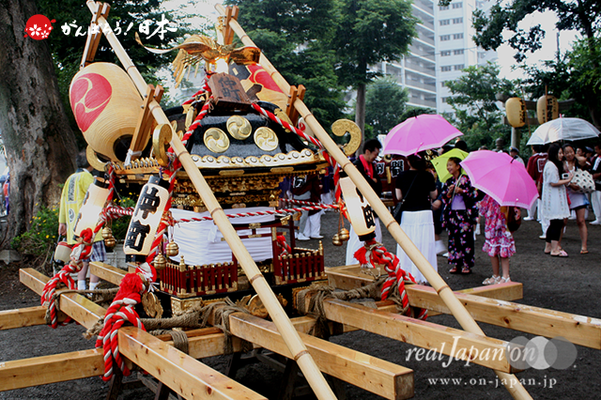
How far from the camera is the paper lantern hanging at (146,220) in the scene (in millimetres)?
2732

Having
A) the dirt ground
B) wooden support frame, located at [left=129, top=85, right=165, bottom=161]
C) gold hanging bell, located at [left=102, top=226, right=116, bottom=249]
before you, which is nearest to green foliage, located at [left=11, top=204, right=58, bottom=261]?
the dirt ground

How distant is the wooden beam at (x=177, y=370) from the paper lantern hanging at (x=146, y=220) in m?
0.45

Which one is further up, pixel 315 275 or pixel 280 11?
pixel 280 11

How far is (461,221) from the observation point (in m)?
7.29

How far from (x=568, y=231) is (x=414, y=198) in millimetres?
6842

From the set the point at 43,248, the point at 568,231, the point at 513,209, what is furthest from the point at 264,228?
the point at 568,231

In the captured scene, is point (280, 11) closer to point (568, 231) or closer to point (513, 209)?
point (568, 231)

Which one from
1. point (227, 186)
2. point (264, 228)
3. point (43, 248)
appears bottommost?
point (43, 248)

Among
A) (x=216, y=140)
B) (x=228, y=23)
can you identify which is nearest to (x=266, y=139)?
(x=216, y=140)

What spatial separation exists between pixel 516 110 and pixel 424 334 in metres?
12.5

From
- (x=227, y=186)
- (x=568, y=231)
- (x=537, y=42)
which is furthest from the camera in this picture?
(x=537, y=42)

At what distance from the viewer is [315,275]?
3412mm

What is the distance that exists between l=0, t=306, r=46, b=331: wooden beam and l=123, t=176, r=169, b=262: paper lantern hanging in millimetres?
1134

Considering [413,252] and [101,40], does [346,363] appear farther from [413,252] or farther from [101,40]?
[101,40]
